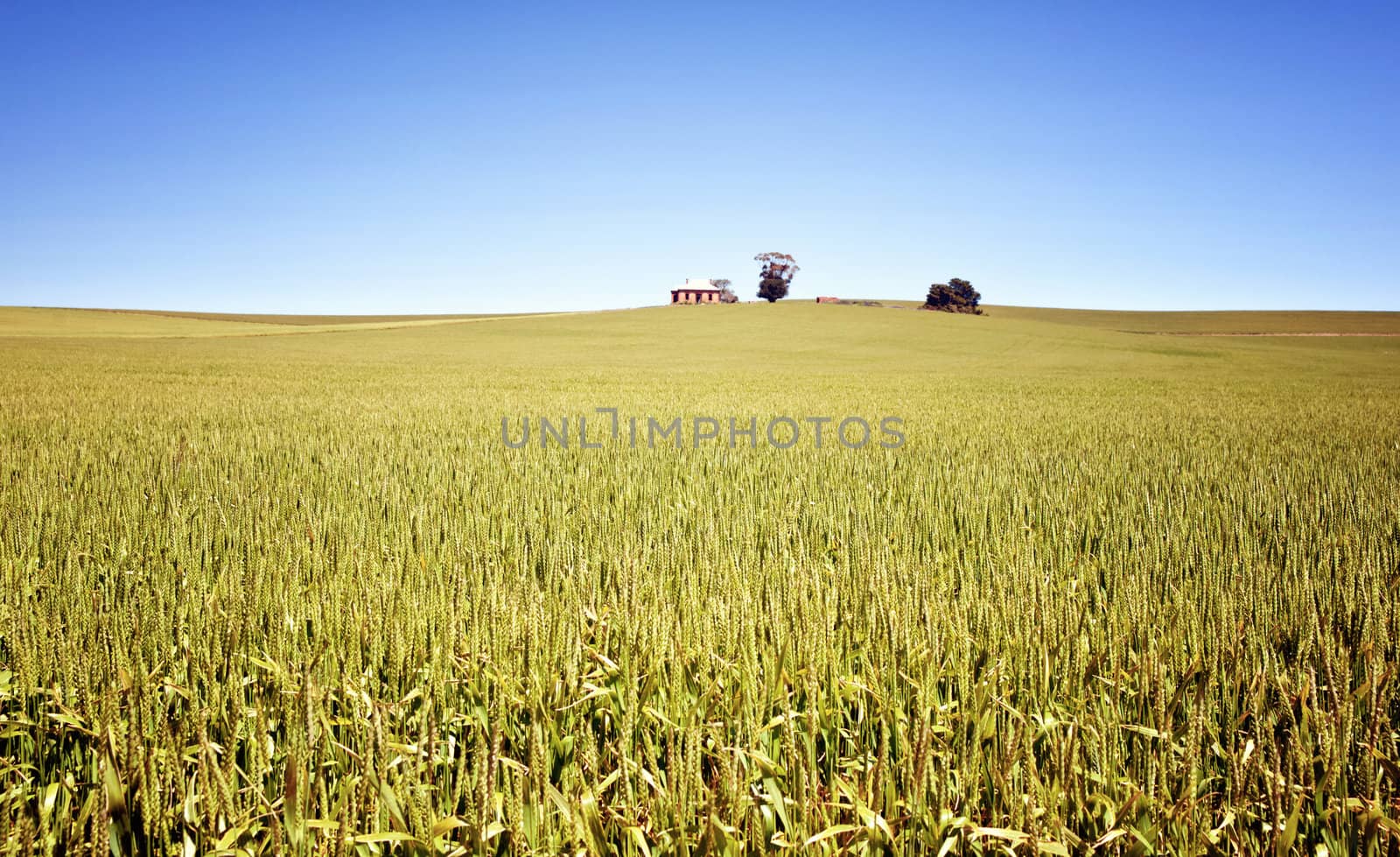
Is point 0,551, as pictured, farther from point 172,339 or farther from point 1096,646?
point 172,339

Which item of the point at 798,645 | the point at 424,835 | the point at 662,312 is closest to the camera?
the point at 424,835

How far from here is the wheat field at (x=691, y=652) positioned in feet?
5.12

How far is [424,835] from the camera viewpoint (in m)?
1.47

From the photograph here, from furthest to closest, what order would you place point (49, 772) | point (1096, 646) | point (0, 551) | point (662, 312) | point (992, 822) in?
1. point (662, 312)
2. point (0, 551)
3. point (1096, 646)
4. point (49, 772)
5. point (992, 822)

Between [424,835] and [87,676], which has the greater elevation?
[87,676]

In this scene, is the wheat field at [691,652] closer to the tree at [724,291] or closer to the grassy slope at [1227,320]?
the grassy slope at [1227,320]

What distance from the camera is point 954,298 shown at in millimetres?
74500

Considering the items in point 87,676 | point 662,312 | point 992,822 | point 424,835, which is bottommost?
point 992,822

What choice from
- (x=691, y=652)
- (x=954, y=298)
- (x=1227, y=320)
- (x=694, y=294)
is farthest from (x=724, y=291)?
(x=691, y=652)

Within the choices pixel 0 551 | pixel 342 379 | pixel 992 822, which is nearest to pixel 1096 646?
pixel 992 822

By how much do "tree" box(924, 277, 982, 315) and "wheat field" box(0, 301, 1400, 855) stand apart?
72428 mm

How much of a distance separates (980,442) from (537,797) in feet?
23.0

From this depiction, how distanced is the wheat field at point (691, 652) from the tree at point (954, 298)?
7243cm

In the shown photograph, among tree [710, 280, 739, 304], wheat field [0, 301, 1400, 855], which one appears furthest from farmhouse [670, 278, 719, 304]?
wheat field [0, 301, 1400, 855]
